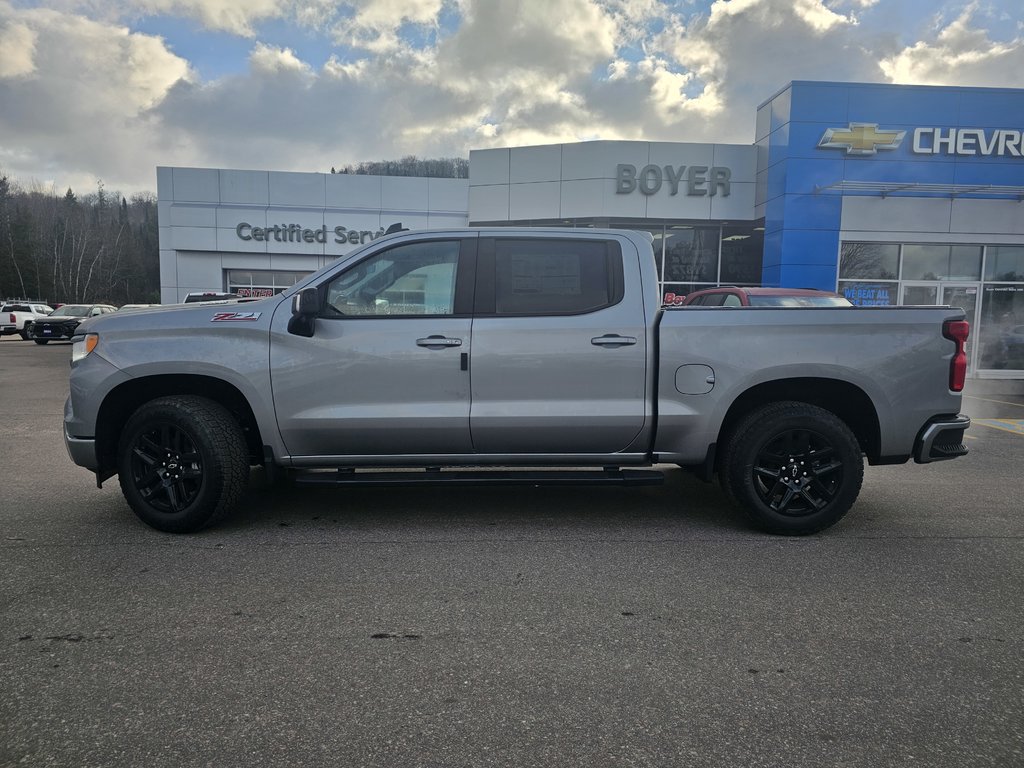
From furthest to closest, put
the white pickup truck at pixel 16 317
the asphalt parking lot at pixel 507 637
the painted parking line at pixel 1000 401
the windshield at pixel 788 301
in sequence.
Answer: the white pickup truck at pixel 16 317
the painted parking line at pixel 1000 401
the windshield at pixel 788 301
the asphalt parking lot at pixel 507 637

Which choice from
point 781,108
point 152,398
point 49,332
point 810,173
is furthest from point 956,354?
point 49,332

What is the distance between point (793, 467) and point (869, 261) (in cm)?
1601

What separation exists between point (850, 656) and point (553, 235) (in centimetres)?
308

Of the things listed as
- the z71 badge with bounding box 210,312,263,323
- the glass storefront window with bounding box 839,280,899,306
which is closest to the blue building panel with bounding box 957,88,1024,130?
the glass storefront window with bounding box 839,280,899,306

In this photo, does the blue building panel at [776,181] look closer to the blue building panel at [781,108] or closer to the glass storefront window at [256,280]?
the blue building panel at [781,108]

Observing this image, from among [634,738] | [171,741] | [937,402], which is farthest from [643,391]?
[171,741]

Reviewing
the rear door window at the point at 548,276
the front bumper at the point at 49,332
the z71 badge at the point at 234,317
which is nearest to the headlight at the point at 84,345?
the z71 badge at the point at 234,317

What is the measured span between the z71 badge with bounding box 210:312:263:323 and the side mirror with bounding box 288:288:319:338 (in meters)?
0.27

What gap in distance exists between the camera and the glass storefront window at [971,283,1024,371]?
17.4 meters

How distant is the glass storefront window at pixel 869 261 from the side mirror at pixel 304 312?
1733cm

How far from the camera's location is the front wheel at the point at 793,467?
4484 millimetres

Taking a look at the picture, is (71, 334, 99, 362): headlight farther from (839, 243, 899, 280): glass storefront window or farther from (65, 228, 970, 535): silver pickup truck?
(839, 243, 899, 280): glass storefront window

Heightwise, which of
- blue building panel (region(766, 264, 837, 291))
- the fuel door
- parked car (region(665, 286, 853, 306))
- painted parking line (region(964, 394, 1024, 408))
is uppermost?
blue building panel (region(766, 264, 837, 291))

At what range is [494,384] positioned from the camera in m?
4.47
